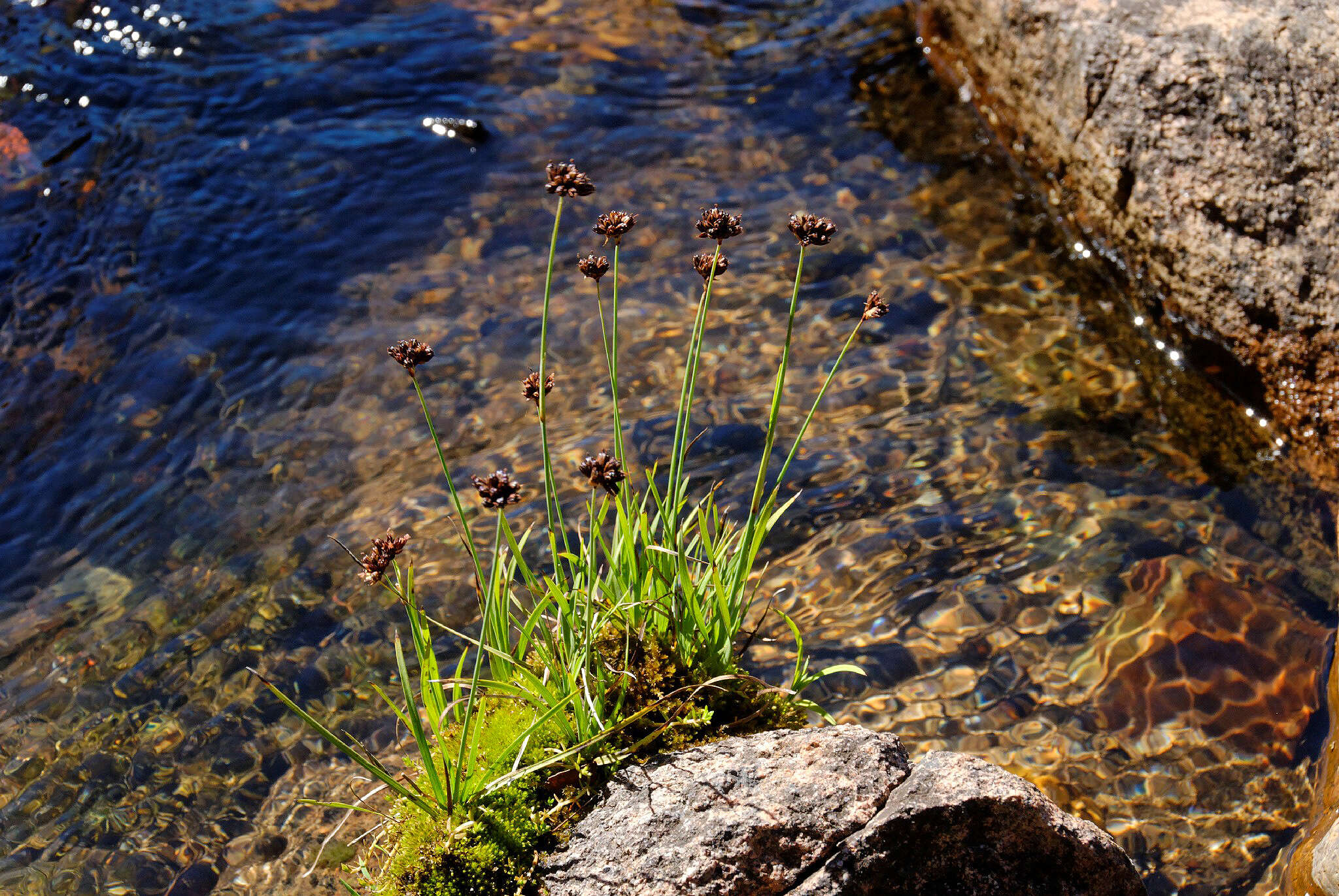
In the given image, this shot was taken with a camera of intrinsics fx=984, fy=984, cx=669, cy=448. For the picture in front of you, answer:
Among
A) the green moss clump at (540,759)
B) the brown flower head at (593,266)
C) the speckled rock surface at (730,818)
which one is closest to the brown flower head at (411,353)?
the brown flower head at (593,266)

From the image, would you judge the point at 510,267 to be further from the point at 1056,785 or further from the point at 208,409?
the point at 1056,785

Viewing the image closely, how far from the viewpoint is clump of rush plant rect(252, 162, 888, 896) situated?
3.21m

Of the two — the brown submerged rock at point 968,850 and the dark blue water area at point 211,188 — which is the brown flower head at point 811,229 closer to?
the brown submerged rock at point 968,850

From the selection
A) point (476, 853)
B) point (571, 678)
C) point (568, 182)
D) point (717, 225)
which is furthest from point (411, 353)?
point (476, 853)

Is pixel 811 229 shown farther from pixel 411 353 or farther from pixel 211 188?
pixel 211 188

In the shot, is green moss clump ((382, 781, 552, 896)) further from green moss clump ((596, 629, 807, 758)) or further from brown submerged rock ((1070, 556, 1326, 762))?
brown submerged rock ((1070, 556, 1326, 762))

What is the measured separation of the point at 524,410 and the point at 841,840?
13.2ft

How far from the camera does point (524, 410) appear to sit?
6625 millimetres

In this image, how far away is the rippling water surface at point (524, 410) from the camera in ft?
15.3

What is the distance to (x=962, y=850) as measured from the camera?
3.19 m

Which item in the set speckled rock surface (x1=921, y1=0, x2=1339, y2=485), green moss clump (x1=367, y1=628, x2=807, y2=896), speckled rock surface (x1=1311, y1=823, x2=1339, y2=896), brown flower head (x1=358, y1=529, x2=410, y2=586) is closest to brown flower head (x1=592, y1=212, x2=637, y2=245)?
brown flower head (x1=358, y1=529, x2=410, y2=586)

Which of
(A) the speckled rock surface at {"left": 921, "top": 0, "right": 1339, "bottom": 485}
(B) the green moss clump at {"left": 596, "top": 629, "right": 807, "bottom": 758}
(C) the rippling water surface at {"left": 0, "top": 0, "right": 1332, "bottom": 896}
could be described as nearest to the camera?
(B) the green moss clump at {"left": 596, "top": 629, "right": 807, "bottom": 758}

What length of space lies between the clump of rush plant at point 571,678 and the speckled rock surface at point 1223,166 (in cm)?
377

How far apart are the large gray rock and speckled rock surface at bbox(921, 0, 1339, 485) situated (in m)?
3.80
